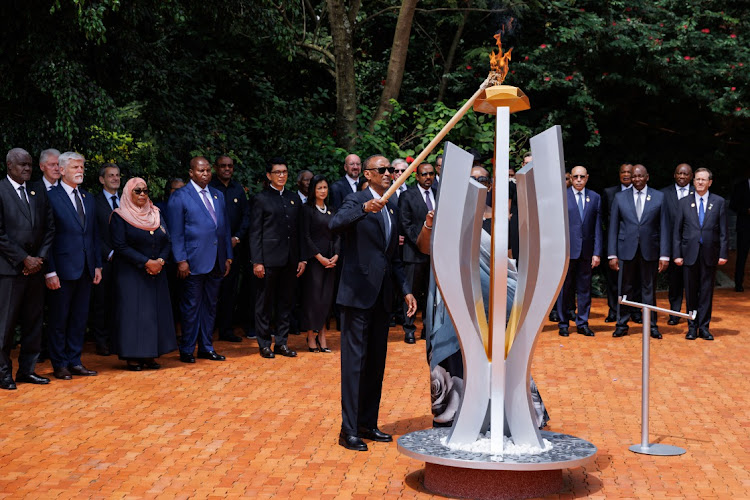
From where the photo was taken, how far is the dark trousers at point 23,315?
371 inches

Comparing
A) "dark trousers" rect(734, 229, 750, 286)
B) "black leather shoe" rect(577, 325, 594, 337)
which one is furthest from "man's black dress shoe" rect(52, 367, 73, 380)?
"dark trousers" rect(734, 229, 750, 286)

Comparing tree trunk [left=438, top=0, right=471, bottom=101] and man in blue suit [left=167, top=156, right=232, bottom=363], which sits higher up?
tree trunk [left=438, top=0, right=471, bottom=101]

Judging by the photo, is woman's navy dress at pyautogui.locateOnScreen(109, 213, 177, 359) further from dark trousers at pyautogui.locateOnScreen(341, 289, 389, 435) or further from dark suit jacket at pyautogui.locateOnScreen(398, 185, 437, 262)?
dark trousers at pyautogui.locateOnScreen(341, 289, 389, 435)

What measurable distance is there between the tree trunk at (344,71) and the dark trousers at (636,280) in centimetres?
542

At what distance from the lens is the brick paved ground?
662 centimetres

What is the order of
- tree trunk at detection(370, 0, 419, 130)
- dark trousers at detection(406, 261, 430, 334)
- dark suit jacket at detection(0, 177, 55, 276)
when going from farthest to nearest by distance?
tree trunk at detection(370, 0, 419, 130) → dark trousers at detection(406, 261, 430, 334) → dark suit jacket at detection(0, 177, 55, 276)

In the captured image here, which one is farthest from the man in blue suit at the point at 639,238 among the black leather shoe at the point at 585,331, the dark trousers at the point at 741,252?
the dark trousers at the point at 741,252

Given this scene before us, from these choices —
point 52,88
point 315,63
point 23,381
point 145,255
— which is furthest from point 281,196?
point 315,63

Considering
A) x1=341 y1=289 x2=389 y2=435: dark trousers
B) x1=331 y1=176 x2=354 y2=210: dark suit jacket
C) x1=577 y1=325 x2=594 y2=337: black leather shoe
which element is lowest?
x1=577 y1=325 x2=594 y2=337: black leather shoe

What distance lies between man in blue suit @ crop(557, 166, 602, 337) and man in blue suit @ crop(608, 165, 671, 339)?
247 mm

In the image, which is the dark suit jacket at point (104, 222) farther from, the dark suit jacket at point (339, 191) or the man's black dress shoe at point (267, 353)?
the dark suit jacket at point (339, 191)

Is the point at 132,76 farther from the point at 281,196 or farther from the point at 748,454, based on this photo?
the point at 748,454

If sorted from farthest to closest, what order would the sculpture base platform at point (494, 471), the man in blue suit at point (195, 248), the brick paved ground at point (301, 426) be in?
the man in blue suit at point (195, 248)
the brick paved ground at point (301, 426)
the sculpture base platform at point (494, 471)

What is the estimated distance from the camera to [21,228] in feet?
31.1
